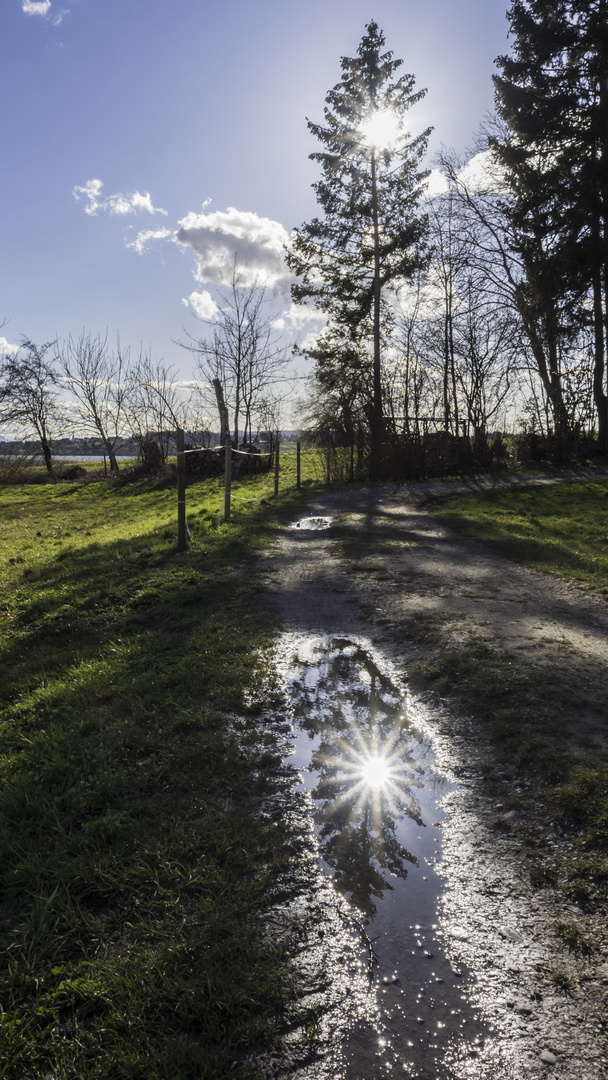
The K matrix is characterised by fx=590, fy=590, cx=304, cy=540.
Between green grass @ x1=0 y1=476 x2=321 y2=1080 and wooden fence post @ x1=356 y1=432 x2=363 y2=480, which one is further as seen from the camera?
wooden fence post @ x1=356 y1=432 x2=363 y2=480

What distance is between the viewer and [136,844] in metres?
2.53

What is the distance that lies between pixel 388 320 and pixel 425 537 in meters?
15.5

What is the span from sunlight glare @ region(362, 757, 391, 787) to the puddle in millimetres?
7863

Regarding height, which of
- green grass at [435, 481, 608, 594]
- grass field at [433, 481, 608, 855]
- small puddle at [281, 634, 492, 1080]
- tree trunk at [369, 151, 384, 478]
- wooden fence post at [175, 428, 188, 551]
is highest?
tree trunk at [369, 151, 384, 478]

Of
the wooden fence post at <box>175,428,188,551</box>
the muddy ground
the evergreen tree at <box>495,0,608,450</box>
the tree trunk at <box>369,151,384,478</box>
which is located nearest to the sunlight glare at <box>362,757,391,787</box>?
the muddy ground

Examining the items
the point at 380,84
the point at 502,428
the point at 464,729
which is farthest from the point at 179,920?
the point at 380,84

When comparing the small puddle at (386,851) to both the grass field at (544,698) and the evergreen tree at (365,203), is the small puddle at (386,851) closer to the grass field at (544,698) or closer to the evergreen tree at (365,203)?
the grass field at (544,698)

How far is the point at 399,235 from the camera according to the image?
22.1 meters

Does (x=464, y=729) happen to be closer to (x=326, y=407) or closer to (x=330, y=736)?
(x=330, y=736)

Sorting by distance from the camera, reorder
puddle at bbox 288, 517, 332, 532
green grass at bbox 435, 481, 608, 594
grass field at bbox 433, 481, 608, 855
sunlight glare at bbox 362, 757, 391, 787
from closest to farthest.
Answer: grass field at bbox 433, 481, 608, 855
sunlight glare at bbox 362, 757, 391, 787
green grass at bbox 435, 481, 608, 594
puddle at bbox 288, 517, 332, 532

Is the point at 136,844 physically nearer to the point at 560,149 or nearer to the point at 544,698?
the point at 544,698

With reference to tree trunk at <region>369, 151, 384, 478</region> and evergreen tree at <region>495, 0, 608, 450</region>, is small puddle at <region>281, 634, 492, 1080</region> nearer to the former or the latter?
tree trunk at <region>369, 151, 384, 478</region>

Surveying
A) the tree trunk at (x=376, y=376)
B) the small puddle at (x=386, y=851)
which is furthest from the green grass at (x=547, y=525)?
the tree trunk at (x=376, y=376)

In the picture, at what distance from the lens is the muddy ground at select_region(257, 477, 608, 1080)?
164 cm
